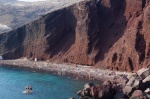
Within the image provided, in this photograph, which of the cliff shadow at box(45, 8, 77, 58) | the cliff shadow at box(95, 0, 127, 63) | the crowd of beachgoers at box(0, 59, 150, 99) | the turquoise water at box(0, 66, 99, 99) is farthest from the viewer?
the cliff shadow at box(45, 8, 77, 58)

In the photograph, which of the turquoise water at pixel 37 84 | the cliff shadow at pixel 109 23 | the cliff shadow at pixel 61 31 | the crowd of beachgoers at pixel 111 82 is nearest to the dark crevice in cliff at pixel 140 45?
the crowd of beachgoers at pixel 111 82

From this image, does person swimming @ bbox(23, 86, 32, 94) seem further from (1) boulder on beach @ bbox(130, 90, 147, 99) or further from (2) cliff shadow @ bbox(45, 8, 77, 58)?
(2) cliff shadow @ bbox(45, 8, 77, 58)

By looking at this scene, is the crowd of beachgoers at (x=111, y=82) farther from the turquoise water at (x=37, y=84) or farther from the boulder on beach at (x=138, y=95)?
the turquoise water at (x=37, y=84)

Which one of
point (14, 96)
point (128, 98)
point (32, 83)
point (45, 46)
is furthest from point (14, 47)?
point (128, 98)

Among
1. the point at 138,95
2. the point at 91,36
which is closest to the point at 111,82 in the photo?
the point at 138,95

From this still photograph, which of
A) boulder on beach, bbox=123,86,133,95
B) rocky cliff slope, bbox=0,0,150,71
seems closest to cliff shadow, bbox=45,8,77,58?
rocky cliff slope, bbox=0,0,150,71

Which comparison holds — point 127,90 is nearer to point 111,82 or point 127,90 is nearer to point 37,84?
point 111,82

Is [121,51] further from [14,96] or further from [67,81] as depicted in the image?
[14,96]
